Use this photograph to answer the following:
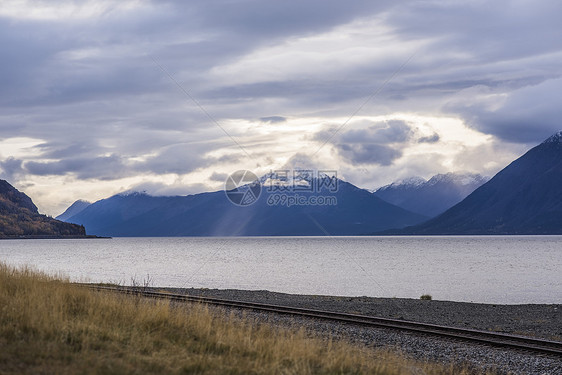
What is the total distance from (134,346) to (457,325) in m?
16.2

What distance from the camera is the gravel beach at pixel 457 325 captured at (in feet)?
49.4

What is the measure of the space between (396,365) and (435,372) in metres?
0.89

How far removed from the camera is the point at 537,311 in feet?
104

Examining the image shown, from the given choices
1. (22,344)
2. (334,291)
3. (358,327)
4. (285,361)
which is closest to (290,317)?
(358,327)

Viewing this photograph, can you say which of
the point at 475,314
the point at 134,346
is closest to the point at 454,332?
the point at 475,314

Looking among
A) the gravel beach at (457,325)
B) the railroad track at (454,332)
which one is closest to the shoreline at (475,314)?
the gravel beach at (457,325)

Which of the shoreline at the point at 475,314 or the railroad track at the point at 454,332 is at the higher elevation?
the railroad track at the point at 454,332

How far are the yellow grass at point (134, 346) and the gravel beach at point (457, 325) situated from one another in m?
1.89

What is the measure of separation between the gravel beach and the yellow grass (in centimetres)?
189

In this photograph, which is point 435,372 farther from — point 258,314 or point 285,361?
point 258,314

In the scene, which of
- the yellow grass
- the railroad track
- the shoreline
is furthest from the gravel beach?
the yellow grass

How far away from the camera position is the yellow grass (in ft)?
32.9

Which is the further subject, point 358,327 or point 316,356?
point 358,327

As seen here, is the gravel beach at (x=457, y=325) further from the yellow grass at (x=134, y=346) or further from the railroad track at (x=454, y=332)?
the yellow grass at (x=134, y=346)
